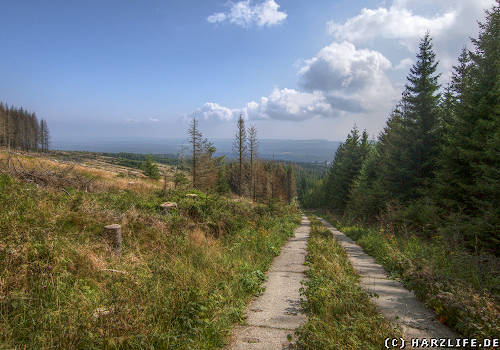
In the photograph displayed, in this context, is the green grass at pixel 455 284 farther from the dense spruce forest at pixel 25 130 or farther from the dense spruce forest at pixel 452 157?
the dense spruce forest at pixel 25 130

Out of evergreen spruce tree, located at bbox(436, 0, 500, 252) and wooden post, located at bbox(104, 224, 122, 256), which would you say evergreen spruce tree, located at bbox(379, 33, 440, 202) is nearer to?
evergreen spruce tree, located at bbox(436, 0, 500, 252)

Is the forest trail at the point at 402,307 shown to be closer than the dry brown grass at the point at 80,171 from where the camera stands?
Yes

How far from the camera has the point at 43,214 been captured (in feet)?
20.2

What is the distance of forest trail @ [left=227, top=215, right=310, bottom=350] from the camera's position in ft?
10.8

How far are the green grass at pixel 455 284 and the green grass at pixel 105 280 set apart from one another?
321cm

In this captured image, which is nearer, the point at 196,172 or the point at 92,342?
the point at 92,342

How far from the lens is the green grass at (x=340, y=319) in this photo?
309cm

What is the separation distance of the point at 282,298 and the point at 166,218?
5540mm

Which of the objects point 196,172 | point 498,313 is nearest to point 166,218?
point 498,313

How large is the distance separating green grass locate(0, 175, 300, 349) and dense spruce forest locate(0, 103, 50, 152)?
93.5m

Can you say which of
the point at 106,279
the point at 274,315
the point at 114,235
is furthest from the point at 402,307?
the point at 114,235

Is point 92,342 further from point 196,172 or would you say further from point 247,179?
point 247,179

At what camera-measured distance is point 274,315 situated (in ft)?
13.3

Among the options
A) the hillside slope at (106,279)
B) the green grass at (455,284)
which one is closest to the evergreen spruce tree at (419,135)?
the green grass at (455,284)
